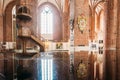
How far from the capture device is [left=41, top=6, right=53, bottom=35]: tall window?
2917 centimetres

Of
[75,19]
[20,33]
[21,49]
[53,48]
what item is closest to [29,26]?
[20,33]

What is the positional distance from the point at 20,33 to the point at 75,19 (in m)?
4.54

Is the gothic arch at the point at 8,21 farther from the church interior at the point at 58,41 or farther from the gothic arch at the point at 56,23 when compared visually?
the gothic arch at the point at 56,23

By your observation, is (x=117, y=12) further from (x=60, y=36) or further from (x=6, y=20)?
(x=6, y=20)

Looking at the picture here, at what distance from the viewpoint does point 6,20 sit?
87.4 feet

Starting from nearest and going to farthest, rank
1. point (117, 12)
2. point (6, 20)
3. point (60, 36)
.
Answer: point (117, 12) → point (6, 20) → point (60, 36)

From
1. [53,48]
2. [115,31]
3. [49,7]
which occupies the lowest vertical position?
[53,48]

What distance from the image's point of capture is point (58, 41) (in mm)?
27328

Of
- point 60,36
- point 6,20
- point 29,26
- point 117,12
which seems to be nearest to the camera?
point 29,26

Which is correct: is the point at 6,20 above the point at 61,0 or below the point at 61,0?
below

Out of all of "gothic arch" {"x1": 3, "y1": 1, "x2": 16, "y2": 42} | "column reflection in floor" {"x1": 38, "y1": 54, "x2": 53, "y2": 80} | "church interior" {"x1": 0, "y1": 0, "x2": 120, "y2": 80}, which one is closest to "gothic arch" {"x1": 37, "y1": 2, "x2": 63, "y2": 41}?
"church interior" {"x1": 0, "y1": 0, "x2": 120, "y2": 80}

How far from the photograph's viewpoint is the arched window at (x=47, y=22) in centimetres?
2918

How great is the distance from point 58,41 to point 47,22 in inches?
149

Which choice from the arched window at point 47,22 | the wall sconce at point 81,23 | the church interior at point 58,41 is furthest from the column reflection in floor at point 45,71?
the arched window at point 47,22
